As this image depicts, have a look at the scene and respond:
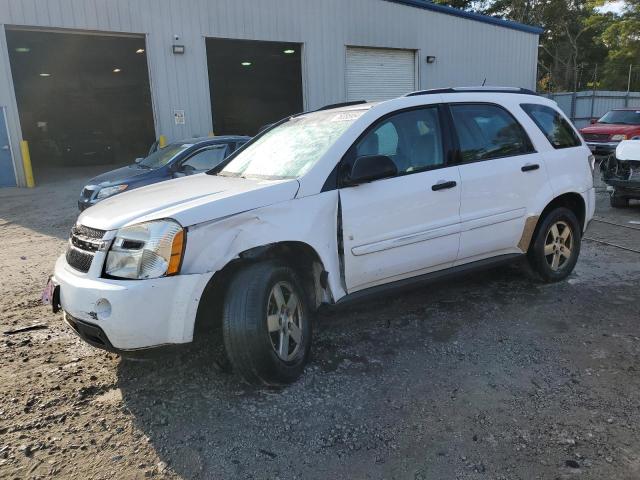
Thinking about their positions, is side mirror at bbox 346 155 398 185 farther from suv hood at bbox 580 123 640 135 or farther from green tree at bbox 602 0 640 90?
green tree at bbox 602 0 640 90

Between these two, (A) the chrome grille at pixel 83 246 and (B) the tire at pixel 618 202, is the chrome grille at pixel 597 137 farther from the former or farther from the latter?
(A) the chrome grille at pixel 83 246

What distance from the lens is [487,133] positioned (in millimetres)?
4574

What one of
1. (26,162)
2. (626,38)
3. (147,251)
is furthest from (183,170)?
(626,38)

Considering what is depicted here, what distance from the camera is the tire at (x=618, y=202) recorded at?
9234mm

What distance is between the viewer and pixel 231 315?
314 cm

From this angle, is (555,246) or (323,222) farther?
(555,246)

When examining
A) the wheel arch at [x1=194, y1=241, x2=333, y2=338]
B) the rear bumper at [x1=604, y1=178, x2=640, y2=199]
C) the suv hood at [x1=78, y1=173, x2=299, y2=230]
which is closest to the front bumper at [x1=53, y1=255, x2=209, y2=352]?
the wheel arch at [x1=194, y1=241, x2=333, y2=338]

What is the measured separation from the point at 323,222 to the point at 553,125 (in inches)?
112

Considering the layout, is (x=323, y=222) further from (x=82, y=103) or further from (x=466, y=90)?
(x=82, y=103)

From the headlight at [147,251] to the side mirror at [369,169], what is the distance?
1238 millimetres

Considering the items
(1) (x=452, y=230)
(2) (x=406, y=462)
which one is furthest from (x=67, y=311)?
(1) (x=452, y=230)

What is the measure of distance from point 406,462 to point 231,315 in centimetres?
125

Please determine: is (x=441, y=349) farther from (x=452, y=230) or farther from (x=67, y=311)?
(x=67, y=311)

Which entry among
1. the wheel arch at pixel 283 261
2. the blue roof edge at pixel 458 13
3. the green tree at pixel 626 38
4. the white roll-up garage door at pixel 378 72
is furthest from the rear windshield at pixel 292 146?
the green tree at pixel 626 38
